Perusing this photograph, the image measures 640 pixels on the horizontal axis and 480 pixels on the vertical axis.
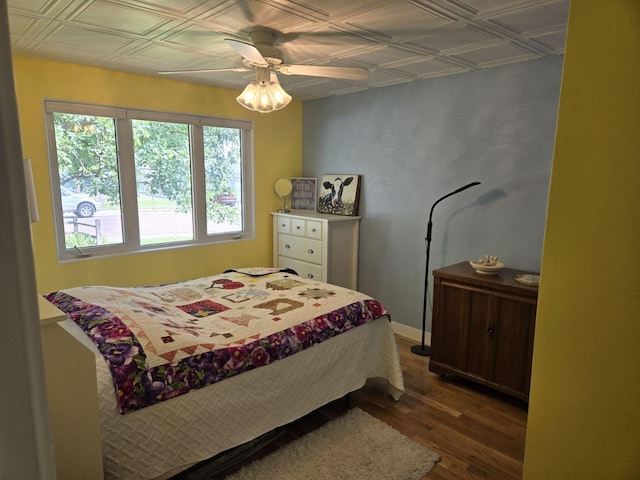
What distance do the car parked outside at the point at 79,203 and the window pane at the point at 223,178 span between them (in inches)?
41.3

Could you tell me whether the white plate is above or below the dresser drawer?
below

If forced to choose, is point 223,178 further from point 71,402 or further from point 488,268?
point 71,402

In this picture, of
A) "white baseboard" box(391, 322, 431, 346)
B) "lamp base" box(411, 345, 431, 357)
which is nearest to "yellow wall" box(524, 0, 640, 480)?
"lamp base" box(411, 345, 431, 357)

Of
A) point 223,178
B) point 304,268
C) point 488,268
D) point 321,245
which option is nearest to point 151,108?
point 223,178

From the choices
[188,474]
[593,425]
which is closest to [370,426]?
[188,474]

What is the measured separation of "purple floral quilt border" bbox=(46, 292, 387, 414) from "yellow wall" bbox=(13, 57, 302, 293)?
111 centimetres

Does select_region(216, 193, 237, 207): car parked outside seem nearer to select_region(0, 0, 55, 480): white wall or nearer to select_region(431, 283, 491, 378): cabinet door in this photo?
select_region(431, 283, 491, 378): cabinet door

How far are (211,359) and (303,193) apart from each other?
295 centimetres

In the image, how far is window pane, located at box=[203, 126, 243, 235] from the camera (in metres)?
4.02

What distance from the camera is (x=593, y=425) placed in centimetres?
92

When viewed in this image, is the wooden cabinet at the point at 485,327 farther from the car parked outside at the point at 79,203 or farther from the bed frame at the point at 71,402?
the car parked outside at the point at 79,203

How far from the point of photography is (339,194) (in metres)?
4.26

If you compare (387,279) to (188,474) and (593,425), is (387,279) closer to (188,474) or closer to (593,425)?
(188,474)

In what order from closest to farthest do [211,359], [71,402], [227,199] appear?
1. [71,402]
2. [211,359]
3. [227,199]
